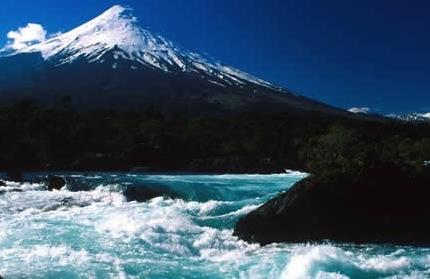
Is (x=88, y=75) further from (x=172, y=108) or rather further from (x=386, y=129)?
(x=386, y=129)

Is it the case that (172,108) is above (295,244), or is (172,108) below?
above

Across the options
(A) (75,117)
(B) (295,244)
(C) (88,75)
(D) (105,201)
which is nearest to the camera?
(B) (295,244)

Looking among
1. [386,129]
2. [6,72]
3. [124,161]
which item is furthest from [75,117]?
[6,72]

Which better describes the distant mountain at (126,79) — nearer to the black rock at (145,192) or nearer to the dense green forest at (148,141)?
the dense green forest at (148,141)

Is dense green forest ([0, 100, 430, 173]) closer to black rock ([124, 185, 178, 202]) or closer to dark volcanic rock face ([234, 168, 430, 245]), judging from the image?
black rock ([124, 185, 178, 202])

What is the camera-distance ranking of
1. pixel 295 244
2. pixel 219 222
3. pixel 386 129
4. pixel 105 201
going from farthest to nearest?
pixel 386 129 < pixel 105 201 < pixel 219 222 < pixel 295 244

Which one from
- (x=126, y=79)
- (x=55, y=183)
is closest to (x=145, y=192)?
(x=55, y=183)

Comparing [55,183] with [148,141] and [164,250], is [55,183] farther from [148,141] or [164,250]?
[148,141]
